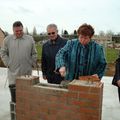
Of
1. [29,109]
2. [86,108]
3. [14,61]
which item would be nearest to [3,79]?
[14,61]

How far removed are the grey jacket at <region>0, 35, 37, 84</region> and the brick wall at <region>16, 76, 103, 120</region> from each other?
0.96m

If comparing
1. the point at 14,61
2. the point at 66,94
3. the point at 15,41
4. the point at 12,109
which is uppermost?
the point at 15,41

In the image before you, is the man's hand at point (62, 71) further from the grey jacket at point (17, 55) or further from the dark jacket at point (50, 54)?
the grey jacket at point (17, 55)

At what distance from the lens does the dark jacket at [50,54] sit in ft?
14.2

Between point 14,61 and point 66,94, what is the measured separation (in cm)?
148

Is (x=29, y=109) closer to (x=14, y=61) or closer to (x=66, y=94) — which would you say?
(x=66, y=94)

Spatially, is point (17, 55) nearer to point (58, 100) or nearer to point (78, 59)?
point (78, 59)

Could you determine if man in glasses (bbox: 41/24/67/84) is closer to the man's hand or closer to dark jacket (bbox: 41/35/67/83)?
dark jacket (bbox: 41/35/67/83)

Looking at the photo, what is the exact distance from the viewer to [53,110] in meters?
3.19

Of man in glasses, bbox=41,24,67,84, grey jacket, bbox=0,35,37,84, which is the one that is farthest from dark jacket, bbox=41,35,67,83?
grey jacket, bbox=0,35,37,84

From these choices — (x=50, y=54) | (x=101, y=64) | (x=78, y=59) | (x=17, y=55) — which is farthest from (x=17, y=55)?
(x=101, y=64)

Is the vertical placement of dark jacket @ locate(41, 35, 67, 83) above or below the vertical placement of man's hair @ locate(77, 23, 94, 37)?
below

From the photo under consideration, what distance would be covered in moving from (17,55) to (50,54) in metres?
0.48

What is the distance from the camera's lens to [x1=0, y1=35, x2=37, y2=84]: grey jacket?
4.33 m
